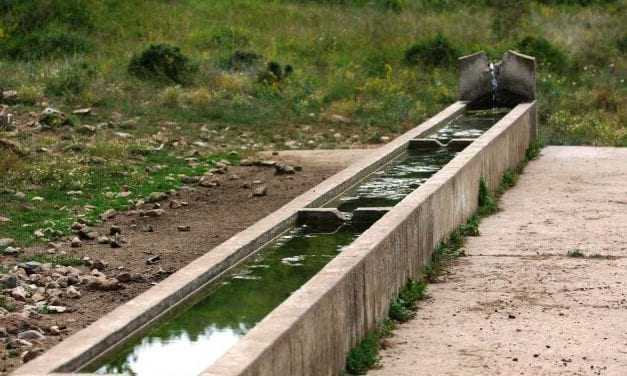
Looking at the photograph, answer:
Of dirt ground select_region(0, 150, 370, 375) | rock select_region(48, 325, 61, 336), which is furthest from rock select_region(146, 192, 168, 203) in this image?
rock select_region(48, 325, 61, 336)

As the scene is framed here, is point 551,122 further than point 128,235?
Yes

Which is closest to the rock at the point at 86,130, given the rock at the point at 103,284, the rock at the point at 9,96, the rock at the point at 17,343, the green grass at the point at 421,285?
the rock at the point at 9,96

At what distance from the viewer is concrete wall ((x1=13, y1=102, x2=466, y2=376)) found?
543 cm

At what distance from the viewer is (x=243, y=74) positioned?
19.8 metres

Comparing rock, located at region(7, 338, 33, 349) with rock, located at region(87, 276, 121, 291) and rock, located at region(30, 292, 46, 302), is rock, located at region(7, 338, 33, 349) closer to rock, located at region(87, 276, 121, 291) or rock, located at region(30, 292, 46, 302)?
rock, located at region(30, 292, 46, 302)

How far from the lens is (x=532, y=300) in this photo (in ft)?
26.4

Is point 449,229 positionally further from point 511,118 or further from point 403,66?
point 403,66

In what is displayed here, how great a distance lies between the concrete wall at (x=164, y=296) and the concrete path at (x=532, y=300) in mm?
1197

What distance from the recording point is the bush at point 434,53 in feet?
69.4

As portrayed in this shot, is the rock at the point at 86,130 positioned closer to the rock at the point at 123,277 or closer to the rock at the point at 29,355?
the rock at the point at 123,277

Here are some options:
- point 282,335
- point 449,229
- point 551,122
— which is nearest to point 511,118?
point 551,122

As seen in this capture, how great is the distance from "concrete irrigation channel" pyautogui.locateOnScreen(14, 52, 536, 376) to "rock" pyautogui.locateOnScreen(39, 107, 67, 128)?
17.2 feet

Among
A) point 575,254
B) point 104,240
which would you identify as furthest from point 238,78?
point 575,254

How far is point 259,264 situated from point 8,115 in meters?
8.59
